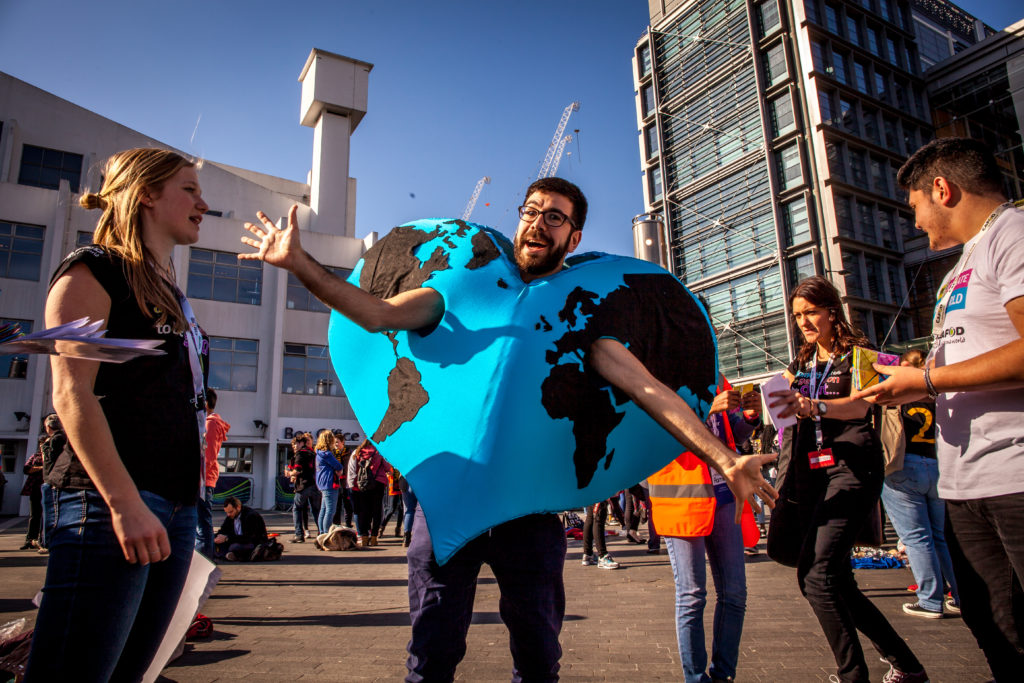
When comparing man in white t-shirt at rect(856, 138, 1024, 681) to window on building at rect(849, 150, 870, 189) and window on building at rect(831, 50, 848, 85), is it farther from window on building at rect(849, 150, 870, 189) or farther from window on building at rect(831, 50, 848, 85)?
window on building at rect(831, 50, 848, 85)

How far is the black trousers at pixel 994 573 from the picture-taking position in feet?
6.63

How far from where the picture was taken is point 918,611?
4.82 metres

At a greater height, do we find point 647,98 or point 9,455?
point 647,98

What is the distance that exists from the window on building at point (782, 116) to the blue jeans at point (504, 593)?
3458cm

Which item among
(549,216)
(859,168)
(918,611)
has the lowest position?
(918,611)

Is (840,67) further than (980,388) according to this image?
Yes

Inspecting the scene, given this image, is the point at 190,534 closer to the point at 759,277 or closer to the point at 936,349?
the point at 936,349

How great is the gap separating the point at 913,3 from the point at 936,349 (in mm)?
49117

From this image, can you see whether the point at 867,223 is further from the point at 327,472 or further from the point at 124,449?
the point at 124,449

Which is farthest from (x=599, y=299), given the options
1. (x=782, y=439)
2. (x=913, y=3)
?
(x=913, y=3)

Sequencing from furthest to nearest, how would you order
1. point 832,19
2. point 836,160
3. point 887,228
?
point 832,19 → point 887,228 → point 836,160

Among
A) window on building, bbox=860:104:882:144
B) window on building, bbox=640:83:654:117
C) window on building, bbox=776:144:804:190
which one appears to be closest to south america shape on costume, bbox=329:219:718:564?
window on building, bbox=776:144:804:190

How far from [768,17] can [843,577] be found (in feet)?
125

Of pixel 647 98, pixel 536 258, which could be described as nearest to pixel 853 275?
pixel 647 98
